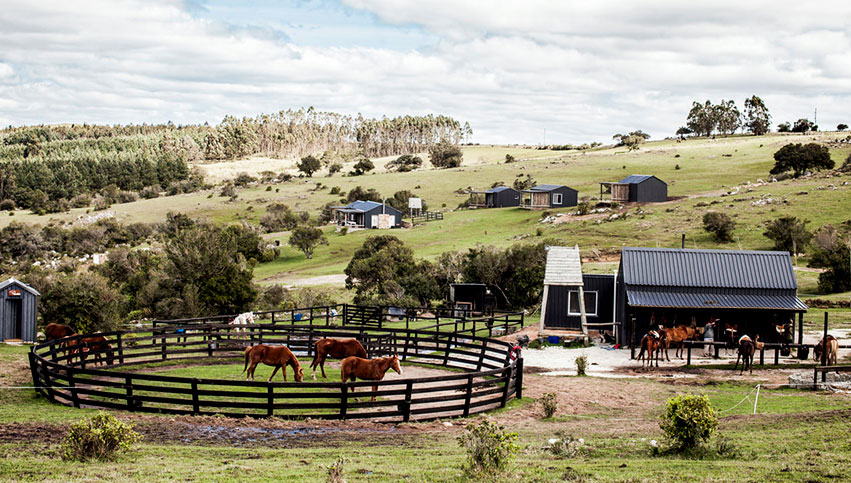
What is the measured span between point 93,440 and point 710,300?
68.5 feet

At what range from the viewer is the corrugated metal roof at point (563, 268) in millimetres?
28016

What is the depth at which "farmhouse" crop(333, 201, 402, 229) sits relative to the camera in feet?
227

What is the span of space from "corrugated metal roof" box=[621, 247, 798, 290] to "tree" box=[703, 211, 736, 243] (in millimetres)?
22364

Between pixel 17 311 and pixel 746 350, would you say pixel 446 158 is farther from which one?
pixel 746 350

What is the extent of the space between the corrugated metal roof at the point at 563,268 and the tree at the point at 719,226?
22129 mm

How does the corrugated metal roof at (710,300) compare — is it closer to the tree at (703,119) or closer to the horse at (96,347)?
the horse at (96,347)

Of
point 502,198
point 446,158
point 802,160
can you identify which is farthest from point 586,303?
point 446,158

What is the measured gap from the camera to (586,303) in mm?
28656

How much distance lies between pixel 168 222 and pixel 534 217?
37.1 m

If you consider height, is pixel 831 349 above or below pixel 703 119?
below

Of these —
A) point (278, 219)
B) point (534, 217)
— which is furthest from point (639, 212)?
point (278, 219)

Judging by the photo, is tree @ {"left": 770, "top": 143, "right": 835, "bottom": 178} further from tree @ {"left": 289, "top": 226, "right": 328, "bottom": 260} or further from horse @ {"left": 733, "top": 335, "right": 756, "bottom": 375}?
horse @ {"left": 733, "top": 335, "right": 756, "bottom": 375}

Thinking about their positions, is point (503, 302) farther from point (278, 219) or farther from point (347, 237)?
point (278, 219)

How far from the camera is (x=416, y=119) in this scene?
185 meters
